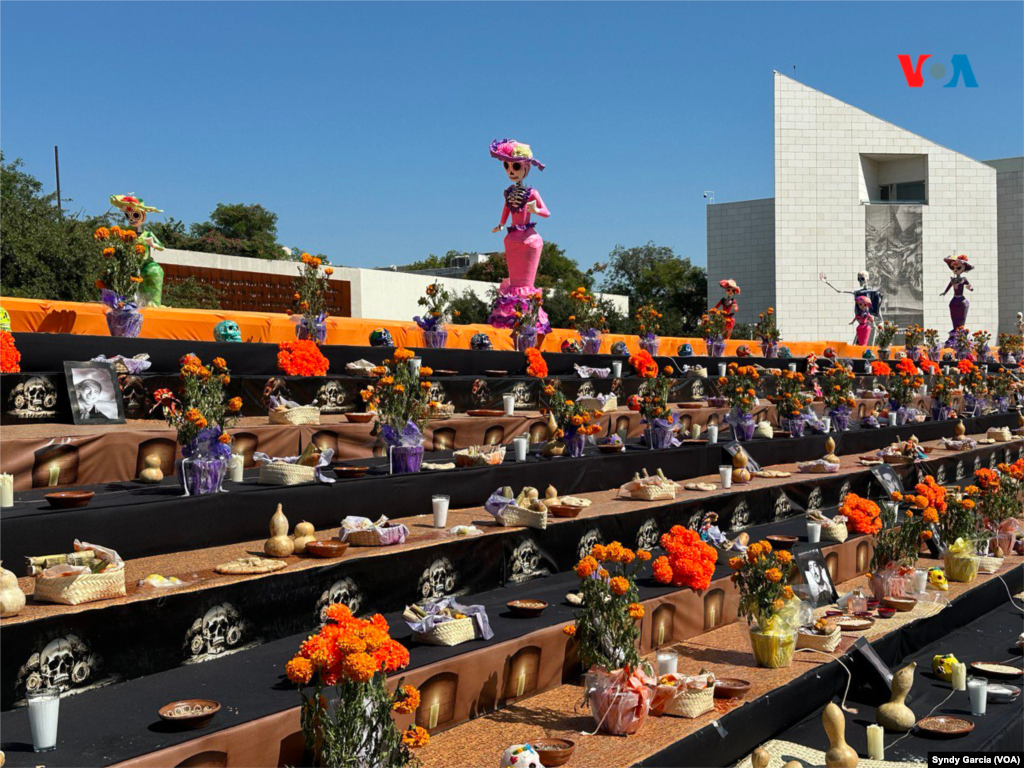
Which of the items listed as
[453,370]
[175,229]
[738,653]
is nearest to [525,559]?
[738,653]

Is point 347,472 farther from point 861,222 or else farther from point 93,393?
point 861,222

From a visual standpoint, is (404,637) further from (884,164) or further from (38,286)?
(884,164)

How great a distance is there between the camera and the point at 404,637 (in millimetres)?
3859

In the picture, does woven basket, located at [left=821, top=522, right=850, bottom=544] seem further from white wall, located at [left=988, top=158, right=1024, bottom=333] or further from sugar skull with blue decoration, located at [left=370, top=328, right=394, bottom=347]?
white wall, located at [left=988, top=158, right=1024, bottom=333]

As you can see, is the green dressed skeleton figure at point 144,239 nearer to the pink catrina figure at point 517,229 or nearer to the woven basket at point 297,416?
the woven basket at point 297,416

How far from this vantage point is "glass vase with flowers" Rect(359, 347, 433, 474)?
17.0 feet

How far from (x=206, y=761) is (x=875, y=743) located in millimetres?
2629

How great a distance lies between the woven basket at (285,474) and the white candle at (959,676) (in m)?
3.19

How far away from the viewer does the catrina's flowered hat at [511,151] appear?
34.7 feet

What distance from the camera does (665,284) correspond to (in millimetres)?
41656

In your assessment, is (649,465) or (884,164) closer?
(649,465)

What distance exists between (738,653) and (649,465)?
224 cm

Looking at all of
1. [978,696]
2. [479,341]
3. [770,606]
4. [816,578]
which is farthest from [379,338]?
[978,696]

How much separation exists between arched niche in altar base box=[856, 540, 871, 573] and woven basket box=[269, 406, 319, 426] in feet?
11.8
